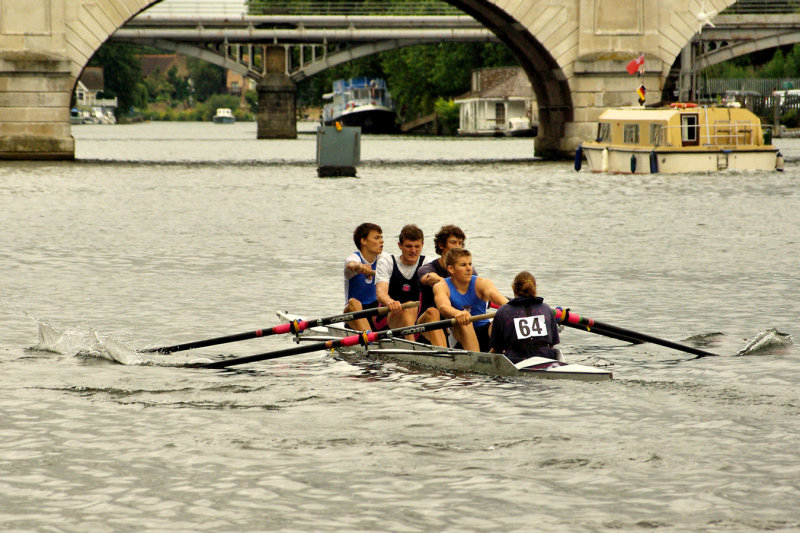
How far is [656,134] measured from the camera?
3750 centimetres

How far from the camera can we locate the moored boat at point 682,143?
36688 mm

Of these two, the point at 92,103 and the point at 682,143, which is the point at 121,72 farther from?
the point at 682,143

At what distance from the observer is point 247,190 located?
→ 31312 millimetres

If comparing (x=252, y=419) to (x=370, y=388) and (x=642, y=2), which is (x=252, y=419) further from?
(x=642, y=2)

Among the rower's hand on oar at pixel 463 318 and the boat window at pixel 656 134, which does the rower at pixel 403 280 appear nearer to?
the rower's hand on oar at pixel 463 318

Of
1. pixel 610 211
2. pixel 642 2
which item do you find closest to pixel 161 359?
pixel 610 211

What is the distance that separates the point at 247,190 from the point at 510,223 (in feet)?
34.2

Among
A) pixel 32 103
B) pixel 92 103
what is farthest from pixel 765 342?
pixel 92 103

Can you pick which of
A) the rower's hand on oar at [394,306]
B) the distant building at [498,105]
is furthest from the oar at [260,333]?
the distant building at [498,105]

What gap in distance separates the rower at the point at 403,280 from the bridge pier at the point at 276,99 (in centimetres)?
6800

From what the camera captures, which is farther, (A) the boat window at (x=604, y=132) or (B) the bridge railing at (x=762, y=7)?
(B) the bridge railing at (x=762, y=7)

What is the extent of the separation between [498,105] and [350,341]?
276ft

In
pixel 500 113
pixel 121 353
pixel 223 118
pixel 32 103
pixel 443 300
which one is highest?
pixel 223 118

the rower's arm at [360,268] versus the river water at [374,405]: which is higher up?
the rower's arm at [360,268]
